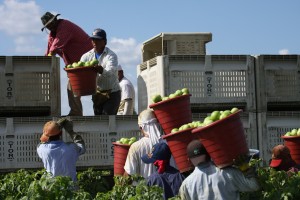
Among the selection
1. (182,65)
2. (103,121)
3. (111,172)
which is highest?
(182,65)

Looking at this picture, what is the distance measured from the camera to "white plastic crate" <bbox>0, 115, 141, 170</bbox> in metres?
8.80

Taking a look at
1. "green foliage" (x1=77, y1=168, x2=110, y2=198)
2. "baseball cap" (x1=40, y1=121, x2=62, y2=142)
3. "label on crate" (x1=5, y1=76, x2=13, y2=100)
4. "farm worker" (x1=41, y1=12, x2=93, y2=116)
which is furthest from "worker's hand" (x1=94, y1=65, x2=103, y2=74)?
"baseball cap" (x1=40, y1=121, x2=62, y2=142)

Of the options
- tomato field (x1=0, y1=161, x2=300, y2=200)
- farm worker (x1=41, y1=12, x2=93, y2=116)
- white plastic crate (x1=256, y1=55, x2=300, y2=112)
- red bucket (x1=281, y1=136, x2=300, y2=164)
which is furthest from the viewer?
farm worker (x1=41, y1=12, x2=93, y2=116)

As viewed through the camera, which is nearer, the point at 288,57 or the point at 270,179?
the point at 270,179

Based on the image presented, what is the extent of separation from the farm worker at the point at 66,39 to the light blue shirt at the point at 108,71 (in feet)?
2.27

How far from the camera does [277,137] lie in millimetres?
9234

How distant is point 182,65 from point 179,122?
79.7 inches

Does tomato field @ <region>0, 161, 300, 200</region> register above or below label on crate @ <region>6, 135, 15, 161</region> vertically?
below

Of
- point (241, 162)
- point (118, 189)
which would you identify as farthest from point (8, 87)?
point (241, 162)

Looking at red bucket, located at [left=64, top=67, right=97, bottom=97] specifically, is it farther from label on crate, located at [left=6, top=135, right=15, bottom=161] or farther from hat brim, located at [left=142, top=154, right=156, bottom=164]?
hat brim, located at [left=142, top=154, right=156, bottom=164]

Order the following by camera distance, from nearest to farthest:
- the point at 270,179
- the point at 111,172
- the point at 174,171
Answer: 1. the point at 270,179
2. the point at 174,171
3. the point at 111,172

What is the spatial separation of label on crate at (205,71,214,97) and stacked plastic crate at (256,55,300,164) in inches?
21.4

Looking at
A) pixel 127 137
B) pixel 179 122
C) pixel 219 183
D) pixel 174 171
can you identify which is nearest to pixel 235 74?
pixel 127 137

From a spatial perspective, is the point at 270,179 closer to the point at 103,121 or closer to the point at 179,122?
the point at 179,122
